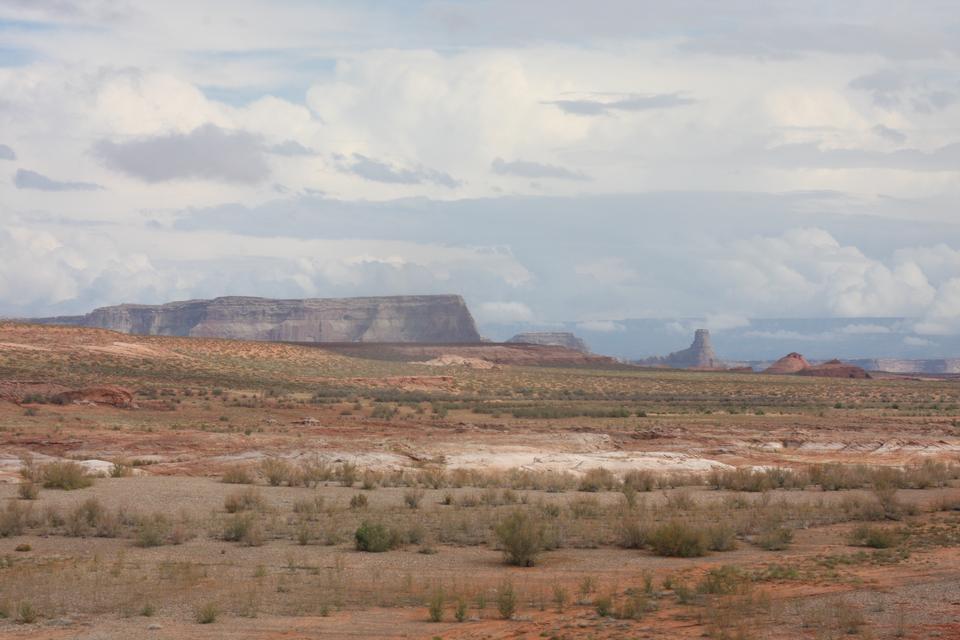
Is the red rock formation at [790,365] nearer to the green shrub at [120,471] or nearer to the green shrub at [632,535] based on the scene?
the green shrub at [120,471]

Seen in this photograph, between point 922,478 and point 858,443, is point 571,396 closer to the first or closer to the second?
point 858,443

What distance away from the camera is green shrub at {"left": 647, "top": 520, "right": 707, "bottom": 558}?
747 inches

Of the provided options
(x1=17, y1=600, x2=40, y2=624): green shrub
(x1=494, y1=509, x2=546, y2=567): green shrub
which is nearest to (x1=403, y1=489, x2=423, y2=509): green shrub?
(x1=494, y1=509, x2=546, y2=567): green shrub

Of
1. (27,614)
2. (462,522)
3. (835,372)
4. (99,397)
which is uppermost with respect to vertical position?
(835,372)

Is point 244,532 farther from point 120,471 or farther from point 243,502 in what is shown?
point 120,471

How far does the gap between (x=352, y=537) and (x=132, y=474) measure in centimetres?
1080

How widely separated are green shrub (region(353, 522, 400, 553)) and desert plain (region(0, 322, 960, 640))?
0.13 feet

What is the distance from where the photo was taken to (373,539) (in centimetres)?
1909

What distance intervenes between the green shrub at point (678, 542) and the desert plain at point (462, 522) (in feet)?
0.18

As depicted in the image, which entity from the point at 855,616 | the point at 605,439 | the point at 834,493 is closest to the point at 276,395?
the point at 605,439

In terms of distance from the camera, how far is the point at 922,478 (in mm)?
29797

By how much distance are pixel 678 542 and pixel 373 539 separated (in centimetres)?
525

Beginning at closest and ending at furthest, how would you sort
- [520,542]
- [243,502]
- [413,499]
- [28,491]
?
[520,542] < [243,502] < [28,491] < [413,499]

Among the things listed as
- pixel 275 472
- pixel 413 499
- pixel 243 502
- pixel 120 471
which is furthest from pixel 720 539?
pixel 120 471
